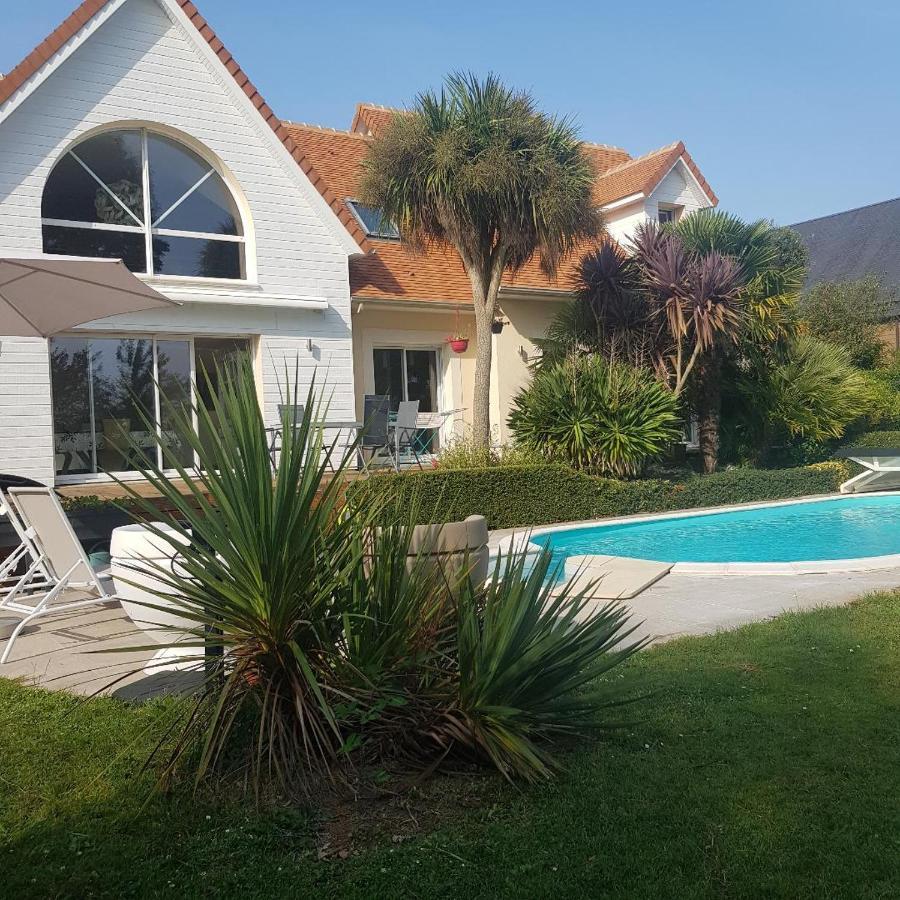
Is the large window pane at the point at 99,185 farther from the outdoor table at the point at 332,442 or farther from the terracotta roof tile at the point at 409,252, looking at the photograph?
the outdoor table at the point at 332,442

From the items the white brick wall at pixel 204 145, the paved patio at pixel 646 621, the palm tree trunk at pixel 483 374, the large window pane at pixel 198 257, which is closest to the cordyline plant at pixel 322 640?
the paved patio at pixel 646 621

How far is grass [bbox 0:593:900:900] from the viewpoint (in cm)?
287

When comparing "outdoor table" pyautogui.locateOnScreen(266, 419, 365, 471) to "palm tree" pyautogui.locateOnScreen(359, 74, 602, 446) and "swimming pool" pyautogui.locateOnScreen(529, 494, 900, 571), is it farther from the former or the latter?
"palm tree" pyautogui.locateOnScreen(359, 74, 602, 446)

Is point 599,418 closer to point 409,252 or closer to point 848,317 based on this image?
point 409,252

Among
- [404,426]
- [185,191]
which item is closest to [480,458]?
[404,426]

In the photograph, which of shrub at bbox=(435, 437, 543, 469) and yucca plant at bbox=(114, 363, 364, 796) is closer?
yucca plant at bbox=(114, 363, 364, 796)

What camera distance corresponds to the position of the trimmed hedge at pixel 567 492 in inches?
515

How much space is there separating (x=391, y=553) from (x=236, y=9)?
13597 mm

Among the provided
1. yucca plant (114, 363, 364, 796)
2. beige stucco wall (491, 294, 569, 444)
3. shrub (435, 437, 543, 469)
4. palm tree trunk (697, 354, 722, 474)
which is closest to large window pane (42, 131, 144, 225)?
shrub (435, 437, 543, 469)

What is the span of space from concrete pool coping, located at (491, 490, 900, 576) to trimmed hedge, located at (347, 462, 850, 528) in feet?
0.83

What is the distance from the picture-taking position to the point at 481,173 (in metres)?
14.4

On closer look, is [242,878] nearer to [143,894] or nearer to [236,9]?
[143,894]

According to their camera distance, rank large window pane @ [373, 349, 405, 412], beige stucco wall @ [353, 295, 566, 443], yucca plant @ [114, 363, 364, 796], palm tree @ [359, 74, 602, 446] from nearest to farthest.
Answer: yucca plant @ [114, 363, 364, 796] → palm tree @ [359, 74, 602, 446] → beige stucco wall @ [353, 295, 566, 443] → large window pane @ [373, 349, 405, 412]

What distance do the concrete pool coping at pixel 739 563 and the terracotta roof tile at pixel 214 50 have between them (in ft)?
20.7
